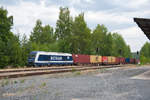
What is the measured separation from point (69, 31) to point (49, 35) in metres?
13.7

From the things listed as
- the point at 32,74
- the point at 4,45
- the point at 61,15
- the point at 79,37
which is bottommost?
the point at 32,74

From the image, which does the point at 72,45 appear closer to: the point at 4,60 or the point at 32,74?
the point at 4,60

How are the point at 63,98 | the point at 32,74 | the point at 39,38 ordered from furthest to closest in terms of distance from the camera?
1. the point at 39,38
2. the point at 32,74
3. the point at 63,98

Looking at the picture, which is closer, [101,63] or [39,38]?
[101,63]

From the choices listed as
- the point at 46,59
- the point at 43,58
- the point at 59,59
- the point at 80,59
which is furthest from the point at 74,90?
the point at 80,59

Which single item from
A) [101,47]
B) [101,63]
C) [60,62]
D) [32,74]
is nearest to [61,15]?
[101,47]

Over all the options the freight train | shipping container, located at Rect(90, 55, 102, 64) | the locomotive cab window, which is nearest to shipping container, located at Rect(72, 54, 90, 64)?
the freight train

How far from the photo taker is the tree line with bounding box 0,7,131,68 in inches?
1176

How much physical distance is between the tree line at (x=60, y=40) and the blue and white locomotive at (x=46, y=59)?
2.33m

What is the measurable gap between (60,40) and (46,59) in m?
30.4

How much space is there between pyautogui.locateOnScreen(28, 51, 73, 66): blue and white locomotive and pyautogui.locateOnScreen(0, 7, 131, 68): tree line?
2328mm

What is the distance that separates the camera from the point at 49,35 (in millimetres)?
74188

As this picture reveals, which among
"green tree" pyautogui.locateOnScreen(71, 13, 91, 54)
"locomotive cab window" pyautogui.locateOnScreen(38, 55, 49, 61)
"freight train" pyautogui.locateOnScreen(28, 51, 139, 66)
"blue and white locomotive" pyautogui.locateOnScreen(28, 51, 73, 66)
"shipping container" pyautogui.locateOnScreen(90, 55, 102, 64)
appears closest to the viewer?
"blue and white locomotive" pyautogui.locateOnScreen(28, 51, 73, 66)

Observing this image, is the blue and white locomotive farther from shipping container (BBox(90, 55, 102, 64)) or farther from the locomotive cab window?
shipping container (BBox(90, 55, 102, 64))
